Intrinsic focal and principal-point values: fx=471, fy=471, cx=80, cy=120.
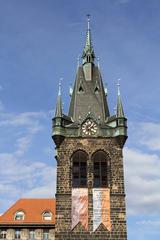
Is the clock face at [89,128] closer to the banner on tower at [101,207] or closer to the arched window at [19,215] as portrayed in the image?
the banner on tower at [101,207]

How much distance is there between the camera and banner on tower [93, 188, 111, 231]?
42.2 meters

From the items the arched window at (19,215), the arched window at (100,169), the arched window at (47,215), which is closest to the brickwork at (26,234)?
the arched window at (19,215)

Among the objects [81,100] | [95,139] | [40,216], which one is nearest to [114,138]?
[95,139]

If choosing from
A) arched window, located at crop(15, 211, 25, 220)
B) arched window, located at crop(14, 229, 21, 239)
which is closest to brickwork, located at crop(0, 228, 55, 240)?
arched window, located at crop(14, 229, 21, 239)

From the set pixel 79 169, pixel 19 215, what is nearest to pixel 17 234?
pixel 19 215

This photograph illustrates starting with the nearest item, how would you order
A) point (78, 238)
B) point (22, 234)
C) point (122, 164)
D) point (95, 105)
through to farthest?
point (78, 238)
point (122, 164)
point (95, 105)
point (22, 234)

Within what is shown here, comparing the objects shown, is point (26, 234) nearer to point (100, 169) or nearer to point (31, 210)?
point (31, 210)

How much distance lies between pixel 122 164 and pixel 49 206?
1621cm

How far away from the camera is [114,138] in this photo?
151 ft

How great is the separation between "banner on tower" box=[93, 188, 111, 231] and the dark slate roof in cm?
799

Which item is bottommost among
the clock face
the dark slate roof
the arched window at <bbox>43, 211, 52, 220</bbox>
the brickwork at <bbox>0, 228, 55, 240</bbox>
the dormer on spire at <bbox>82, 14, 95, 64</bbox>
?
the brickwork at <bbox>0, 228, 55, 240</bbox>

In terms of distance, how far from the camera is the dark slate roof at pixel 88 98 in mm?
48359

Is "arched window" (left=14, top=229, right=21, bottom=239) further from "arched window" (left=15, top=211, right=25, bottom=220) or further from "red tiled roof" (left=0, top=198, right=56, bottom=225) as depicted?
"arched window" (left=15, top=211, right=25, bottom=220)

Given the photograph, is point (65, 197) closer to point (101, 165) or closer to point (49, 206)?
point (101, 165)
